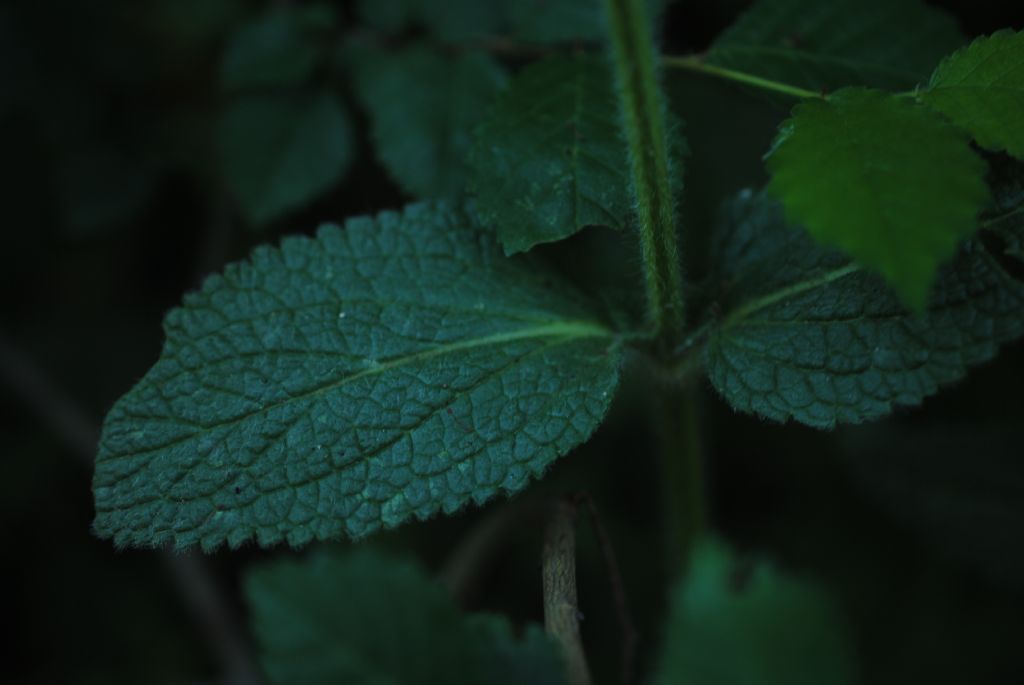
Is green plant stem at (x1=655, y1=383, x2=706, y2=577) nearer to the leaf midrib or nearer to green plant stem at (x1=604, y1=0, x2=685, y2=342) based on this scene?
the leaf midrib

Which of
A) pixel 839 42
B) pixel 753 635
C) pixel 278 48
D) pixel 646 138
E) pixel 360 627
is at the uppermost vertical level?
pixel 278 48

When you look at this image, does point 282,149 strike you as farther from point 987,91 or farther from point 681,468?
point 987,91

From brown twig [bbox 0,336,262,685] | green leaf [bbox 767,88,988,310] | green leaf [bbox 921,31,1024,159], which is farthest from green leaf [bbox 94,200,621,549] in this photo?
brown twig [bbox 0,336,262,685]

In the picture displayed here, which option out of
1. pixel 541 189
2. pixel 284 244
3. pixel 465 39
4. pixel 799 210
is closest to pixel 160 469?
pixel 284 244

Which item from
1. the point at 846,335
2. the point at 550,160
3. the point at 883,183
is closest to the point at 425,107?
the point at 550,160

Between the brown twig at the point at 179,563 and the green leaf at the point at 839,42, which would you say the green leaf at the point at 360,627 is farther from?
the brown twig at the point at 179,563

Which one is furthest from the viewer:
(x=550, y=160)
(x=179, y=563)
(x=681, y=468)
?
(x=179, y=563)

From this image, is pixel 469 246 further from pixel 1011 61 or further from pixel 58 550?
pixel 58 550
